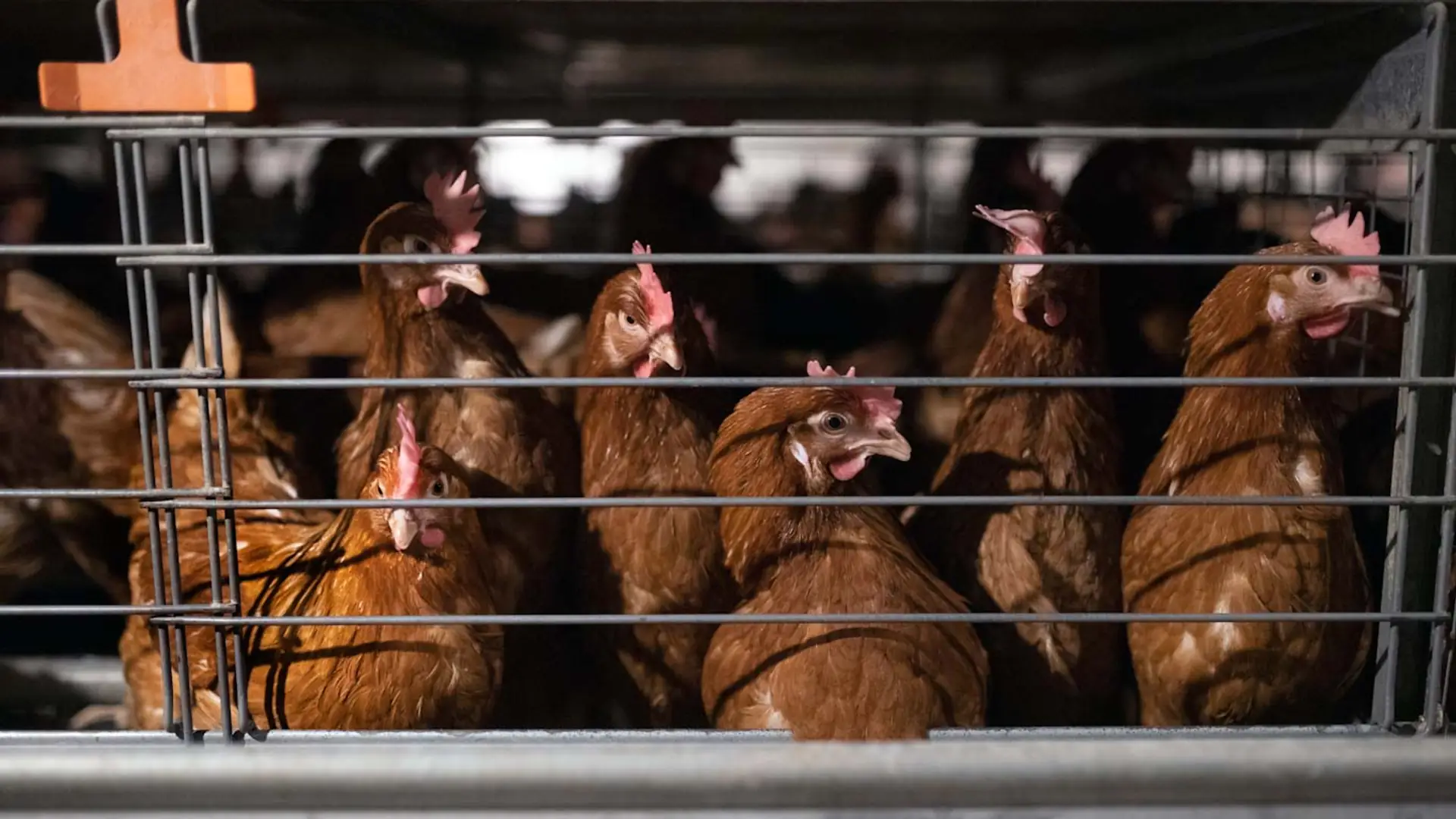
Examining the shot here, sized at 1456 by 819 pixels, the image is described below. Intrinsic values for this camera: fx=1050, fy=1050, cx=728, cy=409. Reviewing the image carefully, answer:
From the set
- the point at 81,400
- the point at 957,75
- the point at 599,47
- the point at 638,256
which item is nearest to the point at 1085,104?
the point at 957,75

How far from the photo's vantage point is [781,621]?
910mm

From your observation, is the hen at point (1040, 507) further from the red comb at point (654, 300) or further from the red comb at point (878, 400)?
the red comb at point (654, 300)

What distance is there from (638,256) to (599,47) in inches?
38.3

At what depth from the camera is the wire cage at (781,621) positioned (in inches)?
26.9

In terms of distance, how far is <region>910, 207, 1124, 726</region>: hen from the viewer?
115 cm

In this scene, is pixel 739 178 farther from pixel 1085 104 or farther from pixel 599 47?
pixel 1085 104

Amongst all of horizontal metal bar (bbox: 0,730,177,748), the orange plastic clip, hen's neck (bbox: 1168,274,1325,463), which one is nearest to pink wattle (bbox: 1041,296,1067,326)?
hen's neck (bbox: 1168,274,1325,463)

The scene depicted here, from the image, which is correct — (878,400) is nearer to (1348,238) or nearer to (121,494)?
(1348,238)

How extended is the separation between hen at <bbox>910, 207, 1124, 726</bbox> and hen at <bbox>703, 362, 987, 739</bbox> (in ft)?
0.27

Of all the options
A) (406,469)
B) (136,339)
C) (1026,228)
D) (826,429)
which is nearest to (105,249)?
(136,339)

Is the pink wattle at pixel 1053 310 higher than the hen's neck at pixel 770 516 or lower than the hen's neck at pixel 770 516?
higher

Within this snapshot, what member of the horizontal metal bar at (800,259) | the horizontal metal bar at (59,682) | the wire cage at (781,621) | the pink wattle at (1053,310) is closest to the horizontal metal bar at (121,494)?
the wire cage at (781,621)

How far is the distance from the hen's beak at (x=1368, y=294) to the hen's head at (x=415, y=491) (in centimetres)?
93

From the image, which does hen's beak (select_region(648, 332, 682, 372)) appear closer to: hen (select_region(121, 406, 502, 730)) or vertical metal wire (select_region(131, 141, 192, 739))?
hen (select_region(121, 406, 502, 730))
